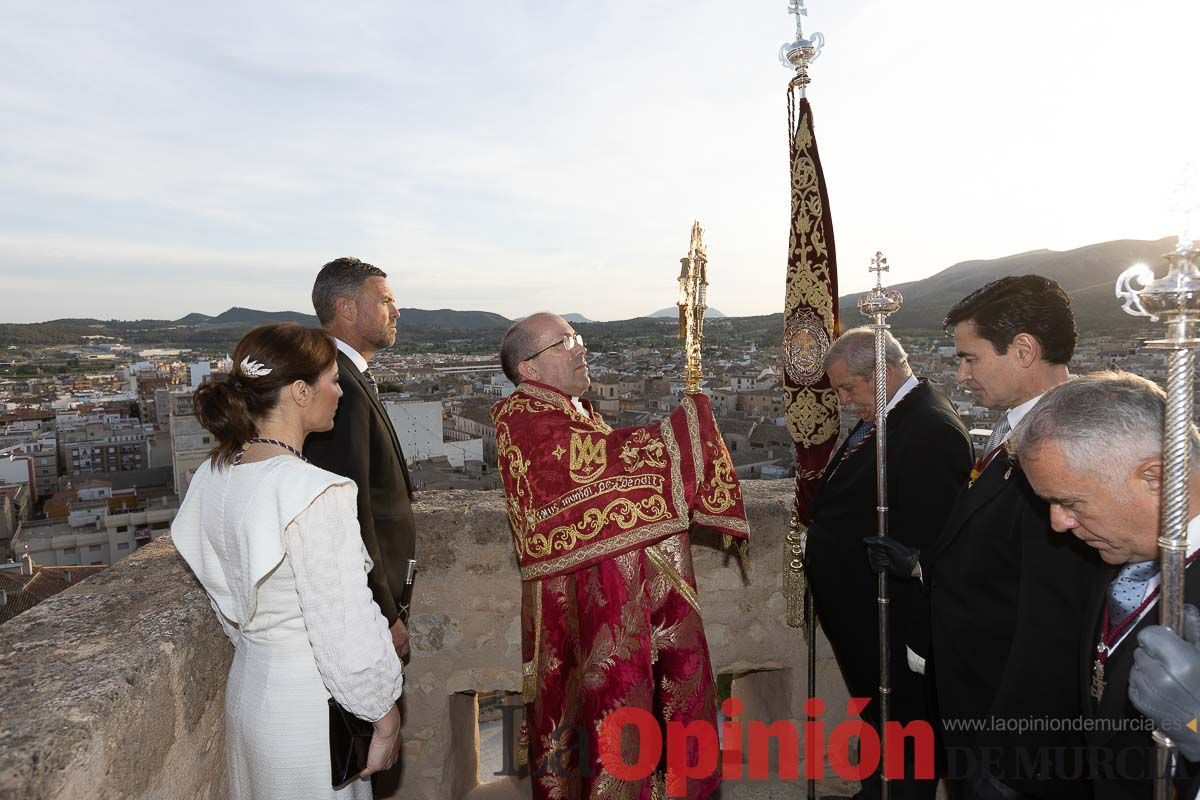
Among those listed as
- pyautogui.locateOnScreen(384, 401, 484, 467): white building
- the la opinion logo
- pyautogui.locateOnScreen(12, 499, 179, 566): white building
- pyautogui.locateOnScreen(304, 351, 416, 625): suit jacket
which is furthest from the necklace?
pyautogui.locateOnScreen(12, 499, 179, 566): white building

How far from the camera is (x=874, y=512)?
113 inches

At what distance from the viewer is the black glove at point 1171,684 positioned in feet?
3.72

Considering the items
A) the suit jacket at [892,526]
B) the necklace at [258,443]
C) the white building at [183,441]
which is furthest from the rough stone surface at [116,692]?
the white building at [183,441]

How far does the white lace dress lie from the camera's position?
155 cm

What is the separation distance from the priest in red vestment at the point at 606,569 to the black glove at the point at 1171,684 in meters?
1.27

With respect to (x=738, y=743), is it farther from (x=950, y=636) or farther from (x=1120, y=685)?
(x=1120, y=685)

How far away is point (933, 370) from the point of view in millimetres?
3330

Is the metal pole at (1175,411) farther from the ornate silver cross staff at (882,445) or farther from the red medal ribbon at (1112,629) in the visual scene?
the ornate silver cross staff at (882,445)

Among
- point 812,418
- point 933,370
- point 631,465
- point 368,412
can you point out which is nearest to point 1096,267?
point 933,370

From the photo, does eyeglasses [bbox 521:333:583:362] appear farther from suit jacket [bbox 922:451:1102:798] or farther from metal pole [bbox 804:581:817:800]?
metal pole [bbox 804:581:817:800]

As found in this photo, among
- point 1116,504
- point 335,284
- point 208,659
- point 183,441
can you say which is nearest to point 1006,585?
point 1116,504

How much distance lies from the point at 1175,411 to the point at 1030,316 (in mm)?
1161

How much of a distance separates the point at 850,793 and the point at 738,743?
1.80ft

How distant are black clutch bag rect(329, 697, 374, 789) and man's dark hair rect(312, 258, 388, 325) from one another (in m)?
1.58
